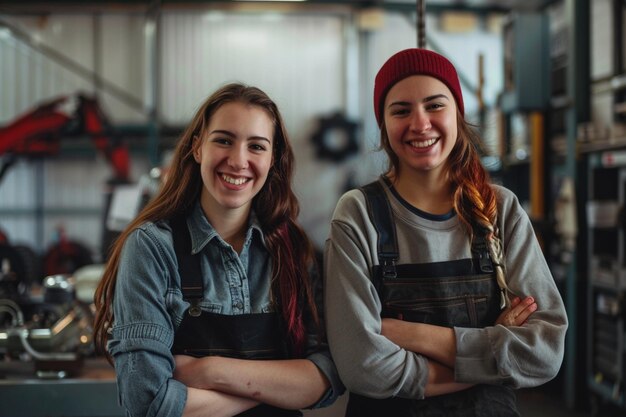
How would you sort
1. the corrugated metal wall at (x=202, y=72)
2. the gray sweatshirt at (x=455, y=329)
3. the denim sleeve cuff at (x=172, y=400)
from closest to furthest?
the denim sleeve cuff at (x=172, y=400) → the gray sweatshirt at (x=455, y=329) → the corrugated metal wall at (x=202, y=72)

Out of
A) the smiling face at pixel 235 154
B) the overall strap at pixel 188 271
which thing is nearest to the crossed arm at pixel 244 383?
the overall strap at pixel 188 271

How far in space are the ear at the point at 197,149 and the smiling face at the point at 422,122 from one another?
44 cm

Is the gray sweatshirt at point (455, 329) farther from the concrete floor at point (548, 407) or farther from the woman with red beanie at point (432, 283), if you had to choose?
the concrete floor at point (548, 407)

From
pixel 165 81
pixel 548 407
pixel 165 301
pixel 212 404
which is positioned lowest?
pixel 548 407

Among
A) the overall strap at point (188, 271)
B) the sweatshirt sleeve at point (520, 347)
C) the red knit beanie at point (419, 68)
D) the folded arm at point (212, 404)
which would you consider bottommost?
the folded arm at point (212, 404)

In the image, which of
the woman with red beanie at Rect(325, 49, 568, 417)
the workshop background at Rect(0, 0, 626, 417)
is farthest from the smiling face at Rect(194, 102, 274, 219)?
the workshop background at Rect(0, 0, 626, 417)

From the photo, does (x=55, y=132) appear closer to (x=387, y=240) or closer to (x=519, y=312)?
(x=387, y=240)

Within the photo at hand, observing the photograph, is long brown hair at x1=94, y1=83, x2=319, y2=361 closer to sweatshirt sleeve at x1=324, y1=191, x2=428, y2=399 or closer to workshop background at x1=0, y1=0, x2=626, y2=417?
sweatshirt sleeve at x1=324, y1=191, x2=428, y2=399

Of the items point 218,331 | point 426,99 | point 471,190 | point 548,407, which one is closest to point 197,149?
point 218,331

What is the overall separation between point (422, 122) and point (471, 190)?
0.21m

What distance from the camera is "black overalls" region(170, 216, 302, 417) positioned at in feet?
4.45

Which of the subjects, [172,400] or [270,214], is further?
[270,214]

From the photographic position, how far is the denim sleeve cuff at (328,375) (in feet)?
4.57

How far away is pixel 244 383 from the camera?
1316 millimetres
